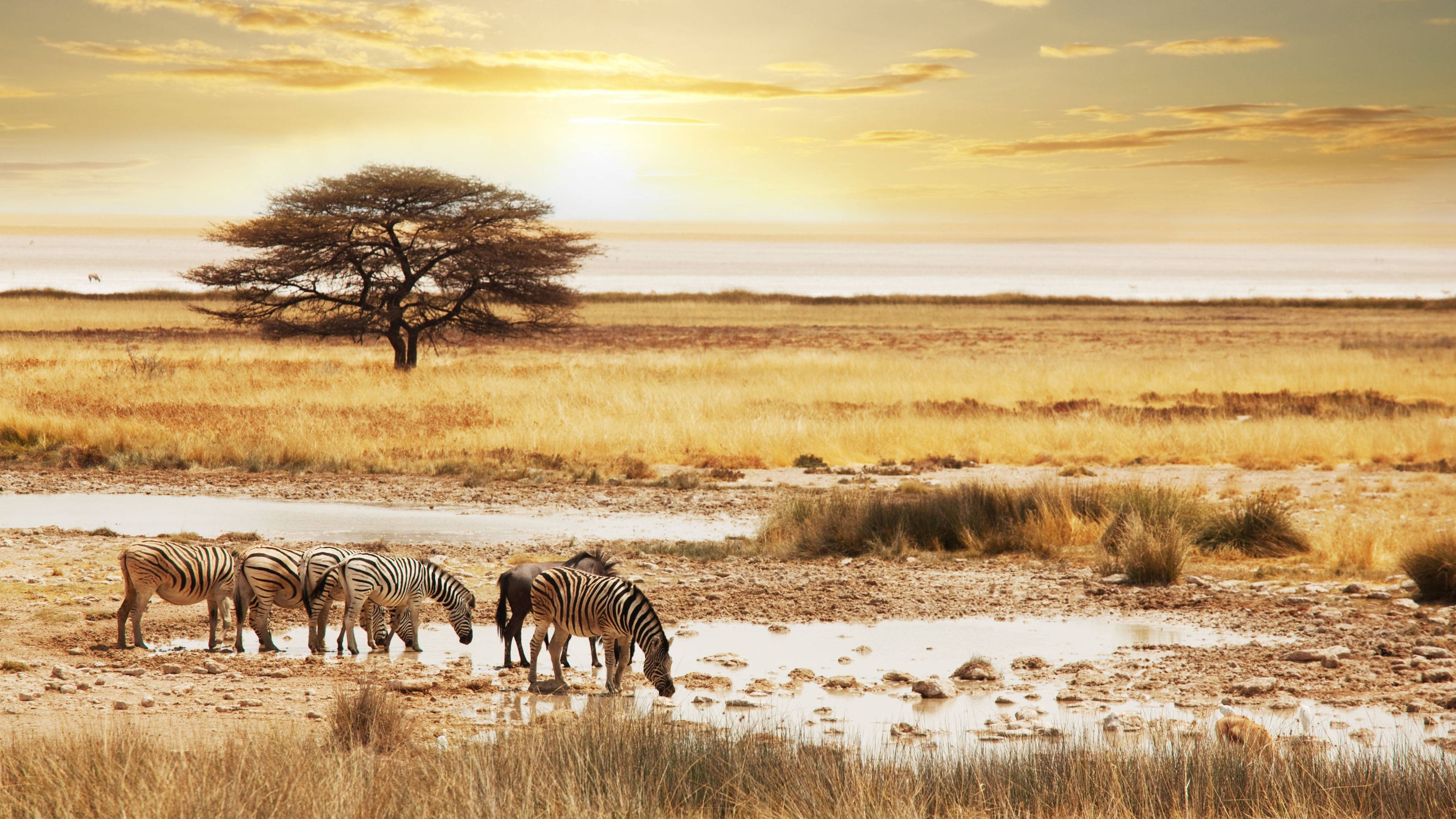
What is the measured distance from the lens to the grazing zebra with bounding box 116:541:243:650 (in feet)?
31.1

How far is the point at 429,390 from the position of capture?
33500 millimetres

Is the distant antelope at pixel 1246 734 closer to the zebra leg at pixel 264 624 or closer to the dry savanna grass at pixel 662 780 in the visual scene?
the dry savanna grass at pixel 662 780

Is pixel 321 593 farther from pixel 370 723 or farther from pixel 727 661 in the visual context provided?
pixel 727 661

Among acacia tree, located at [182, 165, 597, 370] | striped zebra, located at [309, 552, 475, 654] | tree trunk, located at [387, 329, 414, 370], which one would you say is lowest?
striped zebra, located at [309, 552, 475, 654]

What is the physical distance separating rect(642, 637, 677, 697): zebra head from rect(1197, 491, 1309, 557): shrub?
9660 mm

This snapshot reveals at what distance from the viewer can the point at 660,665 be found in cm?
846

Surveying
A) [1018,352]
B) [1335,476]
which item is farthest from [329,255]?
[1335,476]

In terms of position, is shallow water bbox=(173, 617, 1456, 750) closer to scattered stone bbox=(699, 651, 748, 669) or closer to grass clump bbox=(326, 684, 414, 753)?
scattered stone bbox=(699, 651, 748, 669)

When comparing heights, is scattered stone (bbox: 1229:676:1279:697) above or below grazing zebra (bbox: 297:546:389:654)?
below

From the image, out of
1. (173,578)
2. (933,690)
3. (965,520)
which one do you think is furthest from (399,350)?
(933,690)

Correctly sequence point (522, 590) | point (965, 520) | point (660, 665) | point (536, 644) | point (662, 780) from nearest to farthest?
point (662, 780)
point (660, 665)
point (536, 644)
point (522, 590)
point (965, 520)

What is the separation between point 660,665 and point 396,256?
126ft

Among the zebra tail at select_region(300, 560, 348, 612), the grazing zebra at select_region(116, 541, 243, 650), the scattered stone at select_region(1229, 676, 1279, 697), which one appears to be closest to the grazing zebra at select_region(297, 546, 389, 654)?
the zebra tail at select_region(300, 560, 348, 612)

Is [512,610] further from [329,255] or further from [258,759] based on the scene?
[329,255]
